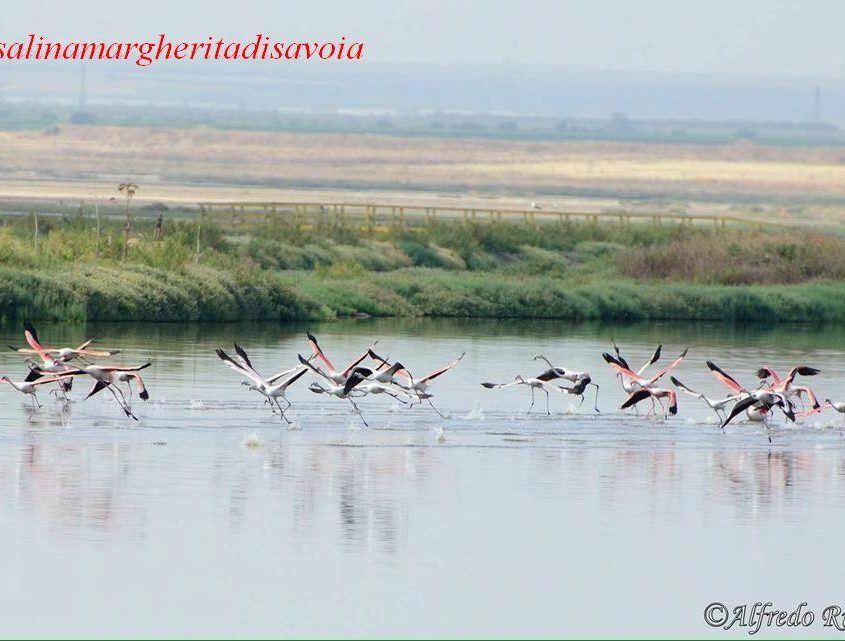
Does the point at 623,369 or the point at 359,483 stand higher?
the point at 623,369

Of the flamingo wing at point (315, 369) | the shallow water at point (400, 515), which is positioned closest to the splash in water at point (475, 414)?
the shallow water at point (400, 515)

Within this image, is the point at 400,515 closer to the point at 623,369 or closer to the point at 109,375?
the point at 109,375

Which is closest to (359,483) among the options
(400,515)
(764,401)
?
(400,515)

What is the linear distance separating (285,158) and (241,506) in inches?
6288

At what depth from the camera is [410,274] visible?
50.0 metres

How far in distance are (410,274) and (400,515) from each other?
31.3 m

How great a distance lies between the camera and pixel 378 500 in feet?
64.1

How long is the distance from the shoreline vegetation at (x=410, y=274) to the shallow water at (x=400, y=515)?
9.62 metres

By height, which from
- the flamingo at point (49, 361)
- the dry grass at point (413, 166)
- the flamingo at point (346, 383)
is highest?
the dry grass at point (413, 166)

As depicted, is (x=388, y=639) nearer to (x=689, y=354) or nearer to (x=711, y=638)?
(x=711, y=638)

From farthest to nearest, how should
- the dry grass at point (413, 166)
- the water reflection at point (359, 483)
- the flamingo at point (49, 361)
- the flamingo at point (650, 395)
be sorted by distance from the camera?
1. the dry grass at point (413, 166)
2. the flamingo at point (650, 395)
3. the flamingo at point (49, 361)
4. the water reflection at point (359, 483)

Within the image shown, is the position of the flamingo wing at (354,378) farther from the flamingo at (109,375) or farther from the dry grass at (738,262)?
the dry grass at (738,262)

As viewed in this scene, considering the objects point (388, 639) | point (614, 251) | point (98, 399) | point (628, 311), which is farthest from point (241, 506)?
point (614, 251)

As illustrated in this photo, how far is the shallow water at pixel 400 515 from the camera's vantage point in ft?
50.1
